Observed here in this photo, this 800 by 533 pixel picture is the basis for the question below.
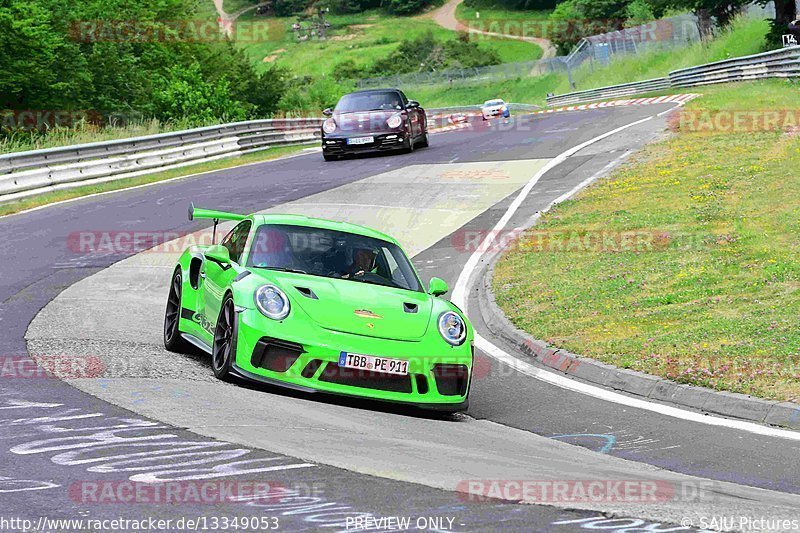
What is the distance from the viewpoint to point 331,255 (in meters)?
9.99

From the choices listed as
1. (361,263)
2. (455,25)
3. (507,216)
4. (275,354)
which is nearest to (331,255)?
(361,263)

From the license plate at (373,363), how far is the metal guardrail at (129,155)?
53.2 feet

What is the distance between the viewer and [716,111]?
107 feet

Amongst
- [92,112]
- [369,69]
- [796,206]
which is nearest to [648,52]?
[92,112]

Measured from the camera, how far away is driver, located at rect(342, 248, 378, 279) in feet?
32.5

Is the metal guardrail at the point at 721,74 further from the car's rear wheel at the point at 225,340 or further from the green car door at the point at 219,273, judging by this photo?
the car's rear wheel at the point at 225,340

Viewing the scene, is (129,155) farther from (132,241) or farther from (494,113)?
(494,113)

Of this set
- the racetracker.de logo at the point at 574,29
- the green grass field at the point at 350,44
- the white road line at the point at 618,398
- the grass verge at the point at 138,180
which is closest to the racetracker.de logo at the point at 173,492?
Result: the white road line at the point at 618,398

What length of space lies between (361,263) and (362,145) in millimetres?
21209

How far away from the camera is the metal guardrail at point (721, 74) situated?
1578 inches

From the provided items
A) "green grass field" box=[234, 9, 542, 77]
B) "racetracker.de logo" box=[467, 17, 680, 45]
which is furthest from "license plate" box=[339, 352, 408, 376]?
"green grass field" box=[234, 9, 542, 77]

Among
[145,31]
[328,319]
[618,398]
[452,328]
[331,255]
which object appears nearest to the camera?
[328,319]

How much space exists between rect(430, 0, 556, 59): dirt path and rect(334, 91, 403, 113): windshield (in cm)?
8829

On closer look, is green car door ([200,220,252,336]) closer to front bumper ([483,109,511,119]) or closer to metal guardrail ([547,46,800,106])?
metal guardrail ([547,46,800,106])
